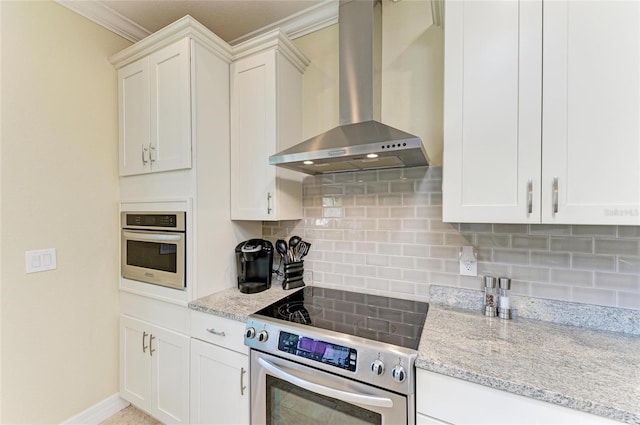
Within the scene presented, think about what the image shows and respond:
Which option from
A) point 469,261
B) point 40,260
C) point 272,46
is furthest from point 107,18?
point 469,261

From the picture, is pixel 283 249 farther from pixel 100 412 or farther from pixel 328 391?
pixel 100 412

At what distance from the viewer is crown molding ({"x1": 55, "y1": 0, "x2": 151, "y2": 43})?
1.74m

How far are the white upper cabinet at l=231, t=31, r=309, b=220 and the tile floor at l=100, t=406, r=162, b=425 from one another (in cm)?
153

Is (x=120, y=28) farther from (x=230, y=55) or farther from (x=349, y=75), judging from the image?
(x=349, y=75)

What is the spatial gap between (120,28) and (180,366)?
233 centimetres

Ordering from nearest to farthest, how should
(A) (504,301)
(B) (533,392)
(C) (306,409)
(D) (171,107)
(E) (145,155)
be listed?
(B) (533,392) → (C) (306,409) → (A) (504,301) → (D) (171,107) → (E) (145,155)

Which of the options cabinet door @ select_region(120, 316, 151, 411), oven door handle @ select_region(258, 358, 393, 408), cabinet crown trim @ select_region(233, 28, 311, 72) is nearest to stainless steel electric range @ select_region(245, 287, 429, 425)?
oven door handle @ select_region(258, 358, 393, 408)

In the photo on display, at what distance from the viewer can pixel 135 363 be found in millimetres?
1861

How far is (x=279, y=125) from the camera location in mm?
1729

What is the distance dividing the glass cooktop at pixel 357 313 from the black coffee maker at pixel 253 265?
234 mm

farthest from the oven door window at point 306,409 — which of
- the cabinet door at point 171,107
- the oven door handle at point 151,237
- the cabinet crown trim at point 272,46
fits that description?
the cabinet crown trim at point 272,46

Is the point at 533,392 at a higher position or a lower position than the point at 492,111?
lower

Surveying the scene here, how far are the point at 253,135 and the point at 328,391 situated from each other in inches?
57.5

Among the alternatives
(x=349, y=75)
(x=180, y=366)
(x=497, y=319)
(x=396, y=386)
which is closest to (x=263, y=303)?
(x=180, y=366)
